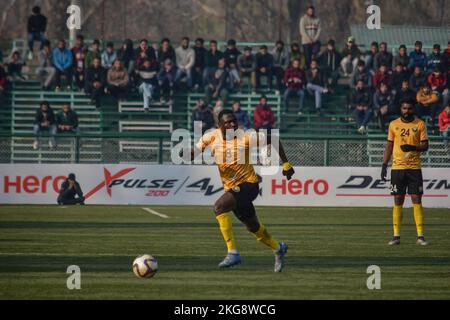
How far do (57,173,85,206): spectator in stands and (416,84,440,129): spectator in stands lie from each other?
1059 cm

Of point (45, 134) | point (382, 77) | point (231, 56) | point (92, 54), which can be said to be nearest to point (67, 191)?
point (45, 134)

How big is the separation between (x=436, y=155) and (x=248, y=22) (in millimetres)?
36739

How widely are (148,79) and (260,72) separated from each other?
349 centimetres

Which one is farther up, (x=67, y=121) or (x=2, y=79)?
(x=2, y=79)

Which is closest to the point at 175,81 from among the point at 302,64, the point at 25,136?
the point at 302,64

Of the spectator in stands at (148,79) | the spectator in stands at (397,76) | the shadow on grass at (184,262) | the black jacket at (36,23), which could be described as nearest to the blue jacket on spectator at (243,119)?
the spectator in stands at (148,79)

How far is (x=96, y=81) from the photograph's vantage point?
1357 inches

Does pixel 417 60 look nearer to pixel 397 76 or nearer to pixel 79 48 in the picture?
pixel 397 76

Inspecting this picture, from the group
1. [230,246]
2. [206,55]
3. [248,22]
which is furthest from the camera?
[248,22]

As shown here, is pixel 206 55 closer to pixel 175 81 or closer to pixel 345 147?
pixel 175 81

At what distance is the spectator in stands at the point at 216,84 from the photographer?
3419cm

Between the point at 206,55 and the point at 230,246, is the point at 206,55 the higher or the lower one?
the higher one

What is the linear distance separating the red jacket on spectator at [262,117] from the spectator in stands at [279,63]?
3289mm

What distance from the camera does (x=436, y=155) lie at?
2925 centimetres
